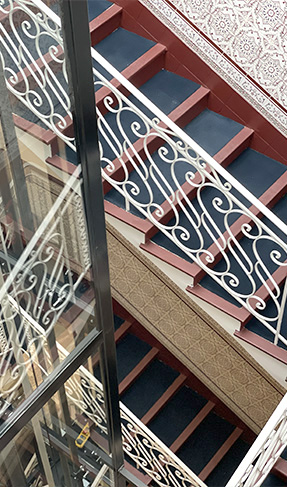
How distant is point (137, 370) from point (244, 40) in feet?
10.3

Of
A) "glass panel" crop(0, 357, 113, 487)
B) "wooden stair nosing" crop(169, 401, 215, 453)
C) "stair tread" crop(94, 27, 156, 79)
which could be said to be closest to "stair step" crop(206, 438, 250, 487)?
"wooden stair nosing" crop(169, 401, 215, 453)

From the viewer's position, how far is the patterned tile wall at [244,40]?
197 inches

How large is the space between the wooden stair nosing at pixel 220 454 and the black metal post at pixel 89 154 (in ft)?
10.2

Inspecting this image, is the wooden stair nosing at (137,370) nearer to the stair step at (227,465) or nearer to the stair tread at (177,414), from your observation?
the stair tread at (177,414)

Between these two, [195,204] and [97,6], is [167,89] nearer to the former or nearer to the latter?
[97,6]

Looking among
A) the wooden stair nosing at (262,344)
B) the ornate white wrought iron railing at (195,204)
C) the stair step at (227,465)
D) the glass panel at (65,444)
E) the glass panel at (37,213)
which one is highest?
the ornate white wrought iron railing at (195,204)

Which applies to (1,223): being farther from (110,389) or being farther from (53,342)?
(110,389)

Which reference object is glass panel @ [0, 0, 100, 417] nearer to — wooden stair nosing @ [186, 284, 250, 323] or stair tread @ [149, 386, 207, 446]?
wooden stair nosing @ [186, 284, 250, 323]

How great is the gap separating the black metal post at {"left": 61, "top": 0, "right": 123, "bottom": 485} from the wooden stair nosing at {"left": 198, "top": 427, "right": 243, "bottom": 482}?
10.2 feet

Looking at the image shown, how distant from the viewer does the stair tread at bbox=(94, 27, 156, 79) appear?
5.48 m

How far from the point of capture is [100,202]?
Result: 94.7 inches

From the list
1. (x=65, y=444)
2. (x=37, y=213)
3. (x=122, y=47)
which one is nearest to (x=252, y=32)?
(x=122, y=47)

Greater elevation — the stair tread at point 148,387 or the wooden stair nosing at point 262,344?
the wooden stair nosing at point 262,344

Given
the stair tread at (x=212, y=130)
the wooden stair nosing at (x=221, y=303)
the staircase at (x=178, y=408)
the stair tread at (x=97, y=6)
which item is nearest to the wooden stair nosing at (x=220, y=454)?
the staircase at (x=178, y=408)
